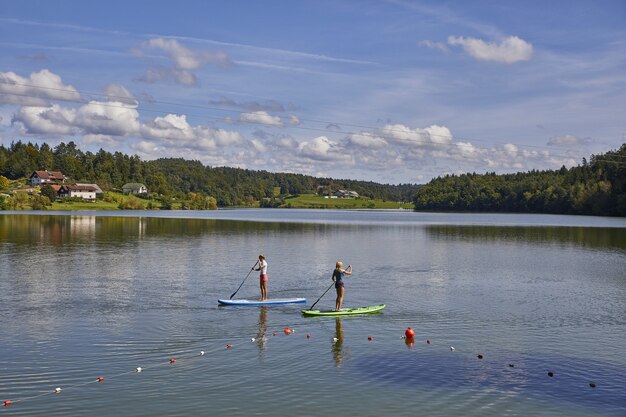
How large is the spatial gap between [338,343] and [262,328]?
14.7ft

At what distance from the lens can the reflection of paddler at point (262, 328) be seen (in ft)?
87.6

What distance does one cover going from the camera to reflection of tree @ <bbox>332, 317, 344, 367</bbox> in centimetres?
2443

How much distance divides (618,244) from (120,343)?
243ft

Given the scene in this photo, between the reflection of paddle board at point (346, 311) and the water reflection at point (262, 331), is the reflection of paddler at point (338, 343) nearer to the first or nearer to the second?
the reflection of paddle board at point (346, 311)

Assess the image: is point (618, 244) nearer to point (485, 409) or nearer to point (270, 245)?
point (270, 245)

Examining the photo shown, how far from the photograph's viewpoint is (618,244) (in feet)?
268

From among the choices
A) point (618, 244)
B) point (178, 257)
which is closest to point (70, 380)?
point (178, 257)

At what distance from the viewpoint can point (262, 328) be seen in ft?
97.5

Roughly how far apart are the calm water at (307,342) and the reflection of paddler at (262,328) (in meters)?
0.06

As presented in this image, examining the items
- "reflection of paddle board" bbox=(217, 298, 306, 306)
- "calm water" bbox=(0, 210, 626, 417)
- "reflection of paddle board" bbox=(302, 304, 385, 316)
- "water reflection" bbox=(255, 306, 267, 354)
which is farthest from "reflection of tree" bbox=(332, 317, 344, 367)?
"reflection of paddle board" bbox=(217, 298, 306, 306)

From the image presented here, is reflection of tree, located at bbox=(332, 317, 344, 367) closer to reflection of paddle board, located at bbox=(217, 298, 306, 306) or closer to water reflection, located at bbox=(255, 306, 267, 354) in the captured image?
water reflection, located at bbox=(255, 306, 267, 354)

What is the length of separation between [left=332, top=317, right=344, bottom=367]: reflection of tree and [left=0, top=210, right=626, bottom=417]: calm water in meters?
0.12

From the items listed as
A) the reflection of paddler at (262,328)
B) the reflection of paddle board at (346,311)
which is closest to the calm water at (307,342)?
the reflection of paddler at (262,328)

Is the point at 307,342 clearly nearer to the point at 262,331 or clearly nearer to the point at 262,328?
the point at 262,331
